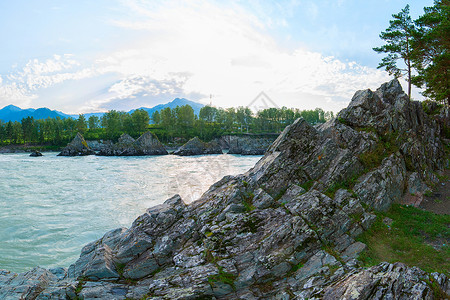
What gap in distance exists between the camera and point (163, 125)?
167m

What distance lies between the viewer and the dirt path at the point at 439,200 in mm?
17094

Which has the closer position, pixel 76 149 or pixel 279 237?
pixel 279 237

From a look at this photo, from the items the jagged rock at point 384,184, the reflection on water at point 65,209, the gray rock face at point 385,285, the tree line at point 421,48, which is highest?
the tree line at point 421,48

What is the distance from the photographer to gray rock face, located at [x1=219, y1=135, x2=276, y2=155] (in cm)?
11500

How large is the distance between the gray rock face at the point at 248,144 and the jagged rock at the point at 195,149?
31.4ft

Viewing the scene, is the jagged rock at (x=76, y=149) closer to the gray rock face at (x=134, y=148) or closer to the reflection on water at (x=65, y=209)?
the gray rock face at (x=134, y=148)

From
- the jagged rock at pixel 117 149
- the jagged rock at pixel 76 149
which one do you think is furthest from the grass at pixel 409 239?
the jagged rock at pixel 76 149

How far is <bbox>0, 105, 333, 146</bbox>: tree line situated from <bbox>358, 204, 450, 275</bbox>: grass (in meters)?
134

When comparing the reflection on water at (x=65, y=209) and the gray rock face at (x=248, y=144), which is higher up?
the gray rock face at (x=248, y=144)

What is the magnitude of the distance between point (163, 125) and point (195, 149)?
2685 inches

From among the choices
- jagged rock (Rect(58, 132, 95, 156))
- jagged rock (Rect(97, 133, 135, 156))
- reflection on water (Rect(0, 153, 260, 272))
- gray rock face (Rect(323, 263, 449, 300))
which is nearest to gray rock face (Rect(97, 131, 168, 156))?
jagged rock (Rect(97, 133, 135, 156))

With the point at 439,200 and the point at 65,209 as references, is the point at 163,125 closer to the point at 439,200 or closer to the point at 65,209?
the point at 65,209

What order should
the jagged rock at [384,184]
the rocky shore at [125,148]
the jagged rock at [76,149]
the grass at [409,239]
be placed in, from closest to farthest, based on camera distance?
the grass at [409,239], the jagged rock at [384,184], the jagged rock at [76,149], the rocky shore at [125,148]

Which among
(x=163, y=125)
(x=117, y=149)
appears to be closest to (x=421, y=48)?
(x=117, y=149)
